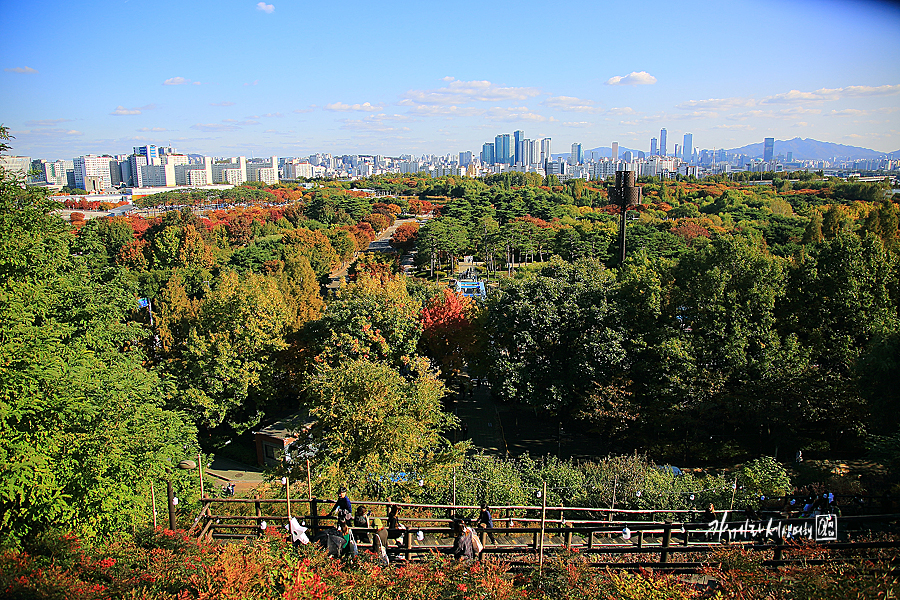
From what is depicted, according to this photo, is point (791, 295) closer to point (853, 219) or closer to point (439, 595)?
point (439, 595)

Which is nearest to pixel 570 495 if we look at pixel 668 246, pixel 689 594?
pixel 689 594

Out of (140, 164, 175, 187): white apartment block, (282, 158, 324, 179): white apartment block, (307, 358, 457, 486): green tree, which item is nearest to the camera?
(307, 358, 457, 486): green tree

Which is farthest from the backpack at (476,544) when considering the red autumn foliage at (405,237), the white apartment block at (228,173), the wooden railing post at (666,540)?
the white apartment block at (228,173)

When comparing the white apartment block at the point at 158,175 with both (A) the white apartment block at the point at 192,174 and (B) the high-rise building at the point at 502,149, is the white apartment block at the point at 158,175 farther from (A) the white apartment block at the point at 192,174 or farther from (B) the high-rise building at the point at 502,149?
(B) the high-rise building at the point at 502,149

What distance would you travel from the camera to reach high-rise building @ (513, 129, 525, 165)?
176 metres

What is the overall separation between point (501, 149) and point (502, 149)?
1.94 ft

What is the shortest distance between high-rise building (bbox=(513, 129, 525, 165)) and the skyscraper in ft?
9.19

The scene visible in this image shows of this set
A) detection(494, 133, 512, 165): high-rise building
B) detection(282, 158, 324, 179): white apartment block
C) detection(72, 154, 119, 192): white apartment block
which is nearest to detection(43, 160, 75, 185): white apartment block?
detection(72, 154, 119, 192): white apartment block

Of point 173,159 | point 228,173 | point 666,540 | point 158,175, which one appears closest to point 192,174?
point 158,175

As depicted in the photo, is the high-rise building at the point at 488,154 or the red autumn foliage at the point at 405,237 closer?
the red autumn foliage at the point at 405,237

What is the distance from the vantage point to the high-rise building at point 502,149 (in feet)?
614

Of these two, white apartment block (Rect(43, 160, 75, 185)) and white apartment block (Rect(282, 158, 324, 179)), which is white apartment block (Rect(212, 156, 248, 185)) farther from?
white apartment block (Rect(43, 160, 75, 185))

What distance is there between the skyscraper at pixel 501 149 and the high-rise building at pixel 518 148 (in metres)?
2.80

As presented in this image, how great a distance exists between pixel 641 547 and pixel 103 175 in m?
125
